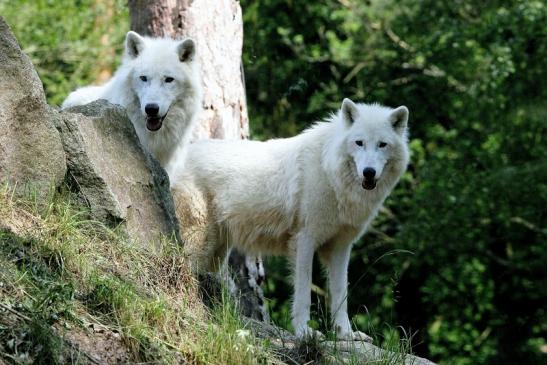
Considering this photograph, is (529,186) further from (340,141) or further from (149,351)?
(149,351)

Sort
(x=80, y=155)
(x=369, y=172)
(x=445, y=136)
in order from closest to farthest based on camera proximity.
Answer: (x=80, y=155) → (x=369, y=172) → (x=445, y=136)

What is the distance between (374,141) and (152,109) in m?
1.79

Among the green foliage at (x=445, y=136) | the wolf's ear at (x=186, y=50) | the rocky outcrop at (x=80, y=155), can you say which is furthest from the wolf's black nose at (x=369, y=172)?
the green foliage at (x=445, y=136)

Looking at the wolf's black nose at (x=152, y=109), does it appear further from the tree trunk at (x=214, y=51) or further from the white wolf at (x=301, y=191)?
the tree trunk at (x=214, y=51)

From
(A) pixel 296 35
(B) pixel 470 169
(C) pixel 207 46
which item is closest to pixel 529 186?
(B) pixel 470 169

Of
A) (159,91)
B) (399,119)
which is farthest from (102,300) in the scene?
(399,119)

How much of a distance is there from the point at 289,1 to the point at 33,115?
12.3 meters

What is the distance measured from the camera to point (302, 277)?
24.2 feet

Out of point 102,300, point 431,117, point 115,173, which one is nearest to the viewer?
point 102,300

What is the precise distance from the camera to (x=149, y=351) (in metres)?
4.54

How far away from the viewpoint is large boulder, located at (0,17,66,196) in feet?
16.8

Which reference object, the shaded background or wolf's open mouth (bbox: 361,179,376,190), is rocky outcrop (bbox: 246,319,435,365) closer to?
wolf's open mouth (bbox: 361,179,376,190)

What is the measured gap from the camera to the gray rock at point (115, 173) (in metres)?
5.45

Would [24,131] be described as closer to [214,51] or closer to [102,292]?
[102,292]
